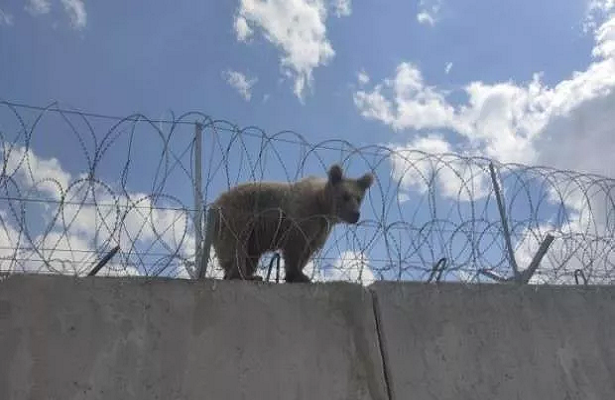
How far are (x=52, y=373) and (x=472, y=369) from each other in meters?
3.63

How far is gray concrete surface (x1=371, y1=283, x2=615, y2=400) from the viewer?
5.98m

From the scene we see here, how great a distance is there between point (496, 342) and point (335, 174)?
9.42ft

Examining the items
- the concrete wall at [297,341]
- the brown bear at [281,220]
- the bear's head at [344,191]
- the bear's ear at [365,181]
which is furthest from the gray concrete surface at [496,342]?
the bear's ear at [365,181]

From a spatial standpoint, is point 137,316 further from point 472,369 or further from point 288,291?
point 472,369

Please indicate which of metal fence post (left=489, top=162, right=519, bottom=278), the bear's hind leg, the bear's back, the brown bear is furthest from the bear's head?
metal fence post (left=489, top=162, right=519, bottom=278)

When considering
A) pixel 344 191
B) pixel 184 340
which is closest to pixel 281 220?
pixel 344 191

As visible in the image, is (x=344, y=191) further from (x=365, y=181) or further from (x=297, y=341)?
(x=297, y=341)

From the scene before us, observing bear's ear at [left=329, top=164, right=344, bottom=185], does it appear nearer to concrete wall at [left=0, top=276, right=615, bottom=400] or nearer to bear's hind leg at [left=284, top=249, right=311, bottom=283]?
bear's hind leg at [left=284, top=249, right=311, bottom=283]

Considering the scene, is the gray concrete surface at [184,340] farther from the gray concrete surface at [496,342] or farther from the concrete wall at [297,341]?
the gray concrete surface at [496,342]

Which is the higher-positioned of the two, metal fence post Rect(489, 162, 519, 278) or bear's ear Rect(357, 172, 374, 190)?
bear's ear Rect(357, 172, 374, 190)

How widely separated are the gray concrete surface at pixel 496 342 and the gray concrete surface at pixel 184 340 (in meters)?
0.36

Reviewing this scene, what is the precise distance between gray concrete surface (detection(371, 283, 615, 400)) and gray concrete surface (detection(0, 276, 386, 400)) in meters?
0.36

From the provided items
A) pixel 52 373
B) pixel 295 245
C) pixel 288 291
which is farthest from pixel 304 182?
pixel 52 373

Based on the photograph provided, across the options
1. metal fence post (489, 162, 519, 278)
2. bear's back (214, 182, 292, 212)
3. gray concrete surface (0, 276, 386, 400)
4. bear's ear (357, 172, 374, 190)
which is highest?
bear's ear (357, 172, 374, 190)
